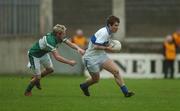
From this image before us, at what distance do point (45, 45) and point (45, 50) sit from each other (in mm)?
238

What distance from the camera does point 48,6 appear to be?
3528cm

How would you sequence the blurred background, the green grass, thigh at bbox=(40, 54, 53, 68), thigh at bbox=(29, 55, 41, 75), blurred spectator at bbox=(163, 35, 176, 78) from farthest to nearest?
1. the blurred background
2. blurred spectator at bbox=(163, 35, 176, 78)
3. thigh at bbox=(40, 54, 53, 68)
4. thigh at bbox=(29, 55, 41, 75)
5. the green grass

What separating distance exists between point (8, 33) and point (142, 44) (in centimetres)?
632

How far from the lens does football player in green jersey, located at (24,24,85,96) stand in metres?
19.0

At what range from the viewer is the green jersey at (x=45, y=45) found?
1903cm

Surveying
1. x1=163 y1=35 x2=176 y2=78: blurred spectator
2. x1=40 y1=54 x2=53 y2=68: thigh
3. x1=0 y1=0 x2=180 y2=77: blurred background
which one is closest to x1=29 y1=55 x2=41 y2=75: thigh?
x1=40 y1=54 x2=53 y2=68: thigh

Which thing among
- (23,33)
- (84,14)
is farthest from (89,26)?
(23,33)

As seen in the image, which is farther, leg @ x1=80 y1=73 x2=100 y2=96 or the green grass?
leg @ x1=80 y1=73 x2=100 y2=96

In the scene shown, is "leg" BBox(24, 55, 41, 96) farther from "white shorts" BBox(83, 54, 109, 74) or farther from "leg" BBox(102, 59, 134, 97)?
"leg" BBox(102, 59, 134, 97)

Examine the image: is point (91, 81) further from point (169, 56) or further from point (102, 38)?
point (169, 56)

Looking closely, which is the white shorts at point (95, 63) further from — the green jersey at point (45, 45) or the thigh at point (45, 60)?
the thigh at point (45, 60)

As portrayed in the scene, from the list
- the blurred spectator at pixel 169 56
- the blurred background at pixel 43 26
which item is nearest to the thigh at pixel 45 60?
the blurred spectator at pixel 169 56

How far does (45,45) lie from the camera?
19.3 m

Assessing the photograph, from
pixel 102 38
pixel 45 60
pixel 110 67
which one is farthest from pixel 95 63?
pixel 45 60
